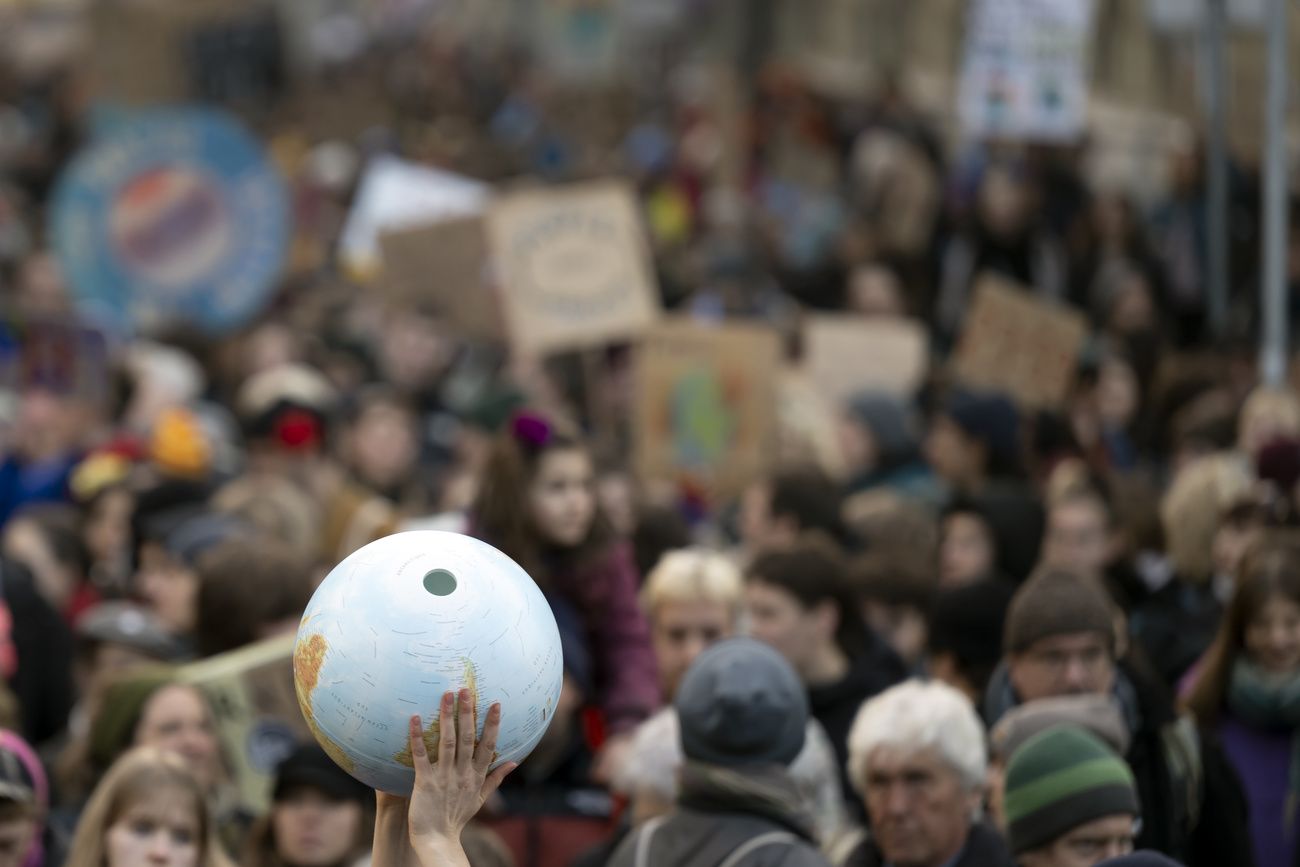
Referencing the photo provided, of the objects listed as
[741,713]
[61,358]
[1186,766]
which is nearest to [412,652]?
[741,713]

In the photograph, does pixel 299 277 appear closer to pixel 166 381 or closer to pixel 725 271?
pixel 725 271

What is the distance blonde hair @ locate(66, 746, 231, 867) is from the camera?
4.27m

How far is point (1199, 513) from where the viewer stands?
6.39 m

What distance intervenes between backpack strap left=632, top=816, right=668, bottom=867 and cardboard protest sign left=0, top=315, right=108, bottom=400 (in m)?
5.37

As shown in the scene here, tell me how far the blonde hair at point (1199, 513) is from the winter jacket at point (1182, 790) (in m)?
1.87

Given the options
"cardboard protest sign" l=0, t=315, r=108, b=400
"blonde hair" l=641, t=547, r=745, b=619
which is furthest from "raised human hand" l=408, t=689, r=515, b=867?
"cardboard protest sign" l=0, t=315, r=108, b=400

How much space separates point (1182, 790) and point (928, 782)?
23.7 inches

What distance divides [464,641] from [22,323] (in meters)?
6.66

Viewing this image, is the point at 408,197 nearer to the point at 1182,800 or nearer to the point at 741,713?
the point at 1182,800

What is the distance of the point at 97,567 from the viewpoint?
23.0ft

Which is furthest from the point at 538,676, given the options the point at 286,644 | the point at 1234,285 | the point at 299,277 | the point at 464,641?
the point at 299,277

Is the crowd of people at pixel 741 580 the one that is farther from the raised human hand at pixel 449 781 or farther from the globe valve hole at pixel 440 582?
the globe valve hole at pixel 440 582

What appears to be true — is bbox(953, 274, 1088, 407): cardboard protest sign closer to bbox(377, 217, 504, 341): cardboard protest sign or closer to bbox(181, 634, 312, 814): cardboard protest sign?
bbox(377, 217, 504, 341): cardboard protest sign

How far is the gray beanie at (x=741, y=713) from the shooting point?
383 cm
